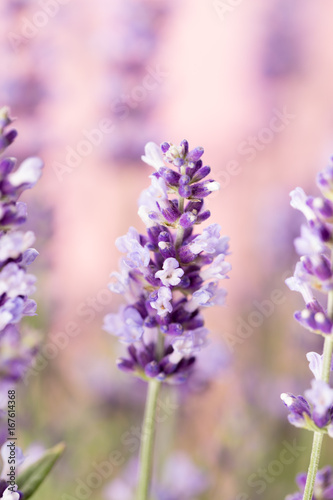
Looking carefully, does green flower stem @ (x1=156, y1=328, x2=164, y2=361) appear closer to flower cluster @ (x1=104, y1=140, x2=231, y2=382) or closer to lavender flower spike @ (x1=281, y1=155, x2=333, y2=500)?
flower cluster @ (x1=104, y1=140, x2=231, y2=382)

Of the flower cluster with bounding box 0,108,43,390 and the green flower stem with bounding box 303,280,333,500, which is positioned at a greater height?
the flower cluster with bounding box 0,108,43,390

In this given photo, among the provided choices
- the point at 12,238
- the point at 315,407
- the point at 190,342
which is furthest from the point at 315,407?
the point at 12,238

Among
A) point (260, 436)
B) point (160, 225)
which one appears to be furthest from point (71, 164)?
point (160, 225)

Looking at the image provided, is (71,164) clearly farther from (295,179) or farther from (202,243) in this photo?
(202,243)

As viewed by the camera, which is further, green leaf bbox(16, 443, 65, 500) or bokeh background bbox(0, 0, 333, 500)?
bokeh background bbox(0, 0, 333, 500)

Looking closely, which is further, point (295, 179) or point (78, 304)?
point (295, 179)

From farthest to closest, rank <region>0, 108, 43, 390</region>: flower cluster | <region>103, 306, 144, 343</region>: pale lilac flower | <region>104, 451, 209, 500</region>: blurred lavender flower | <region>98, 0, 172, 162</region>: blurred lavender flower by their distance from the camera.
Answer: <region>98, 0, 172, 162</region>: blurred lavender flower < <region>104, 451, 209, 500</region>: blurred lavender flower < <region>103, 306, 144, 343</region>: pale lilac flower < <region>0, 108, 43, 390</region>: flower cluster

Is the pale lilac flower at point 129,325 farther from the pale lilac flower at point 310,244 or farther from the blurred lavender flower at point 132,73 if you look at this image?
the blurred lavender flower at point 132,73

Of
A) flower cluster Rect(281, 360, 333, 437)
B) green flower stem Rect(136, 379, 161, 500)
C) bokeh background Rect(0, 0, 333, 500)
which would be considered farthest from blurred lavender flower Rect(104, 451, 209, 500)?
flower cluster Rect(281, 360, 333, 437)
